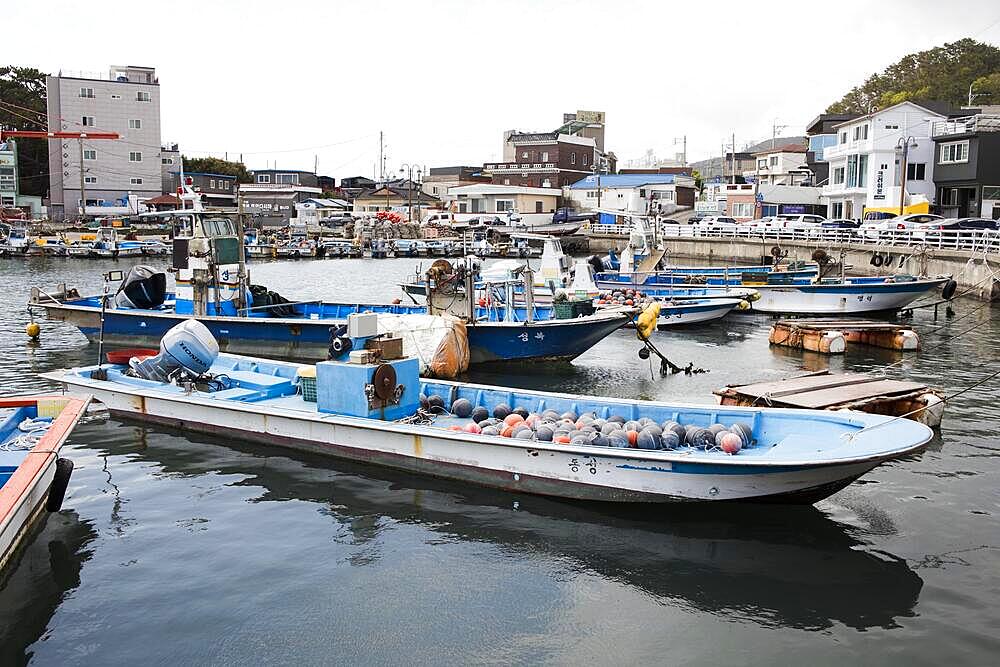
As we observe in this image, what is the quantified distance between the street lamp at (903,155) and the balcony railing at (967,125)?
1405mm

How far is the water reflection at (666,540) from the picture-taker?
8.40 m

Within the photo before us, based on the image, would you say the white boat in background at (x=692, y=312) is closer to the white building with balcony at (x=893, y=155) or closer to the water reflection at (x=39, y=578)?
the water reflection at (x=39, y=578)

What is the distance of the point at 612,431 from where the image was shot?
10.7 meters

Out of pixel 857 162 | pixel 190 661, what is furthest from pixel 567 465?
pixel 857 162

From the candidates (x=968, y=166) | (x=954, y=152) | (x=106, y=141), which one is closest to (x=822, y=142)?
(x=954, y=152)

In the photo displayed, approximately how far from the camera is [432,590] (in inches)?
343

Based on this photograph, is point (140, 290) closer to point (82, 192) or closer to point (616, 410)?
point (616, 410)

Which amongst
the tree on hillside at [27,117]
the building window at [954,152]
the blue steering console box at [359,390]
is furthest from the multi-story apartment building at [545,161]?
the blue steering console box at [359,390]

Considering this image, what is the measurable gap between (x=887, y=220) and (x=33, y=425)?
48.9 m

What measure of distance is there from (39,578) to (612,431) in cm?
658

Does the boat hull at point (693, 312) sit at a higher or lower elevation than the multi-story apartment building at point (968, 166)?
lower

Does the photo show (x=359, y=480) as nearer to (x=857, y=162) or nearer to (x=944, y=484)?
(x=944, y=484)

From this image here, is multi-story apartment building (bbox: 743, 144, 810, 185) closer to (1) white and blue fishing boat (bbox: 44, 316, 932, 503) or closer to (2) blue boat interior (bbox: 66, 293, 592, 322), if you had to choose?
(2) blue boat interior (bbox: 66, 293, 592, 322)

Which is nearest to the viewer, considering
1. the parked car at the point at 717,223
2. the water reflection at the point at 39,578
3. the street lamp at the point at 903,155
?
the water reflection at the point at 39,578
